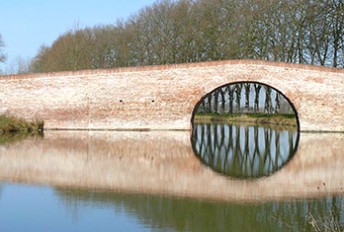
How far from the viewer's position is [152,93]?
944 inches

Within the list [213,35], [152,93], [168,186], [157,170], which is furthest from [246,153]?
[213,35]

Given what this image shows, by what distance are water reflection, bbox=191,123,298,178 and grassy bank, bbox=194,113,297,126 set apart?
5.73 metres

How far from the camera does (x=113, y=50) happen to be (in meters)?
39.2

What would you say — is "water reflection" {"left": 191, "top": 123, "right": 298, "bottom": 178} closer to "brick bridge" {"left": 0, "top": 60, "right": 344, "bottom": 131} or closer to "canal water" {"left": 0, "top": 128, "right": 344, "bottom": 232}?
"canal water" {"left": 0, "top": 128, "right": 344, "bottom": 232}

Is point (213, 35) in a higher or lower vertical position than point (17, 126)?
higher

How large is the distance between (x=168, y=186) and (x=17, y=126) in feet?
48.4

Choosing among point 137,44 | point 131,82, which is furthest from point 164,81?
point 137,44

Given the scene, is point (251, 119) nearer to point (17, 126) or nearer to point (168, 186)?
point (17, 126)

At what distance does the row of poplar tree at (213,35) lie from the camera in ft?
101

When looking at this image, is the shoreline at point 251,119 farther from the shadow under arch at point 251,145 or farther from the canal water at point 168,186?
the canal water at point 168,186

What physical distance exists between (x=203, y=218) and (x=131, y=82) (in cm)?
1619

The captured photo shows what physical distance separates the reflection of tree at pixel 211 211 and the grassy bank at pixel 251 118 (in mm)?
20233

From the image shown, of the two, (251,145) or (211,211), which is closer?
(211,211)

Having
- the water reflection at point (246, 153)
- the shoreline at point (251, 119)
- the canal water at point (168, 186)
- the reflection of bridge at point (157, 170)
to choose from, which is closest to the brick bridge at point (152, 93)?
the water reflection at point (246, 153)
